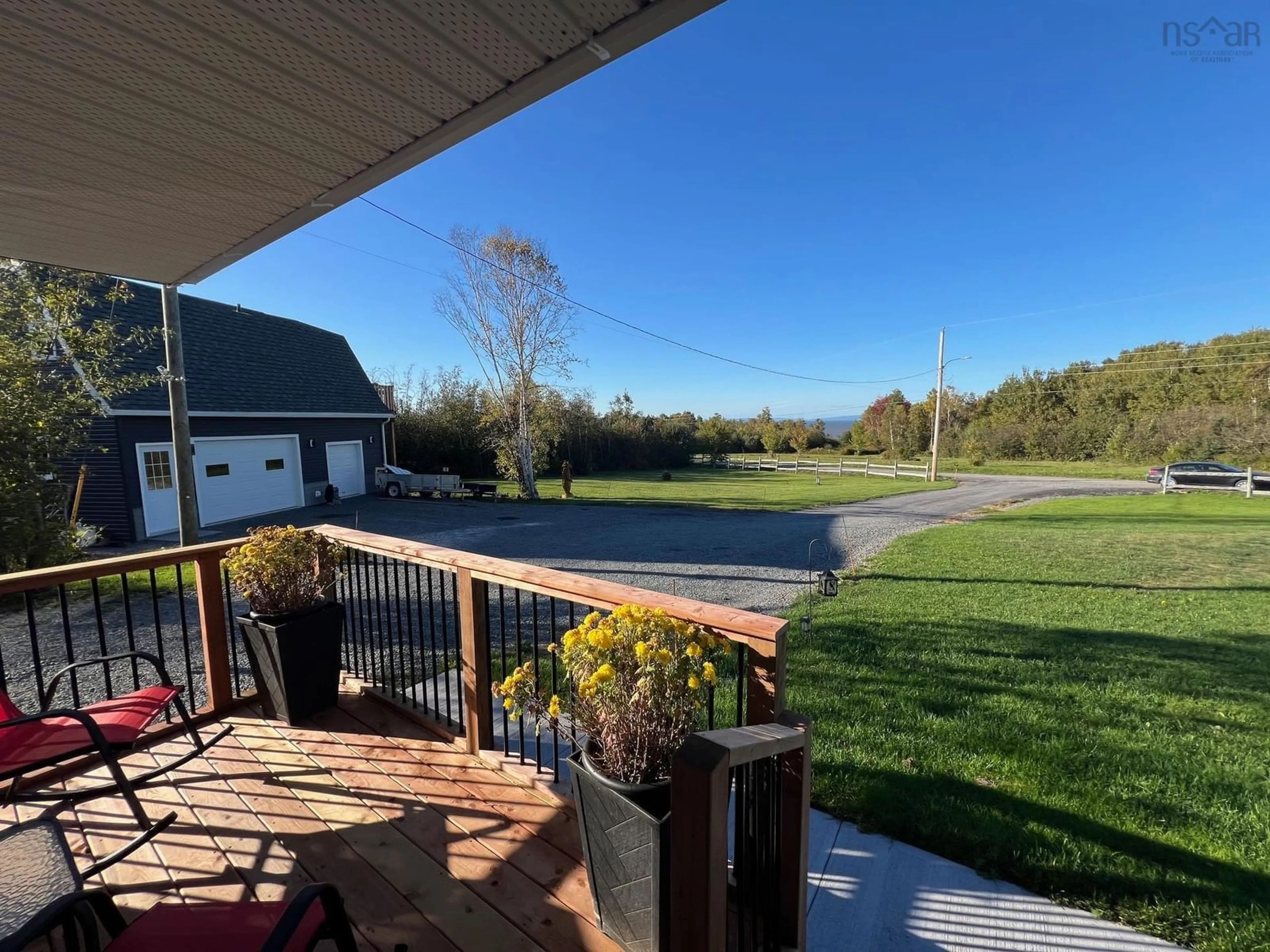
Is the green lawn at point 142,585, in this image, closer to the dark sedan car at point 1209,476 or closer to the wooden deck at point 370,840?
the wooden deck at point 370,840

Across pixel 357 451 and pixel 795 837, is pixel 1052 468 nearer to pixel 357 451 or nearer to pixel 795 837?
pixel 357 451

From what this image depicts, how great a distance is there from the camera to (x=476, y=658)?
7.39 ft

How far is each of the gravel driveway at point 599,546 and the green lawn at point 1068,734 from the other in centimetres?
180

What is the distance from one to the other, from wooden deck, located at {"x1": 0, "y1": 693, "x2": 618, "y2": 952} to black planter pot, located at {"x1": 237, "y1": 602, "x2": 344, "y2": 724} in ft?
0.60

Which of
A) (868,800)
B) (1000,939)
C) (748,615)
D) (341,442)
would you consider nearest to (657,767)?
(748,615)

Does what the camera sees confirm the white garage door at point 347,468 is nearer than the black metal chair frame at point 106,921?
No

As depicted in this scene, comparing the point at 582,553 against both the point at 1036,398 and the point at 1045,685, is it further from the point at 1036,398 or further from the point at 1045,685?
the point at 1036,398

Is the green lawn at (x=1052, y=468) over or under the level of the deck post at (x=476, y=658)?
under

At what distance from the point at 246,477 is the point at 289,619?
1284 cm

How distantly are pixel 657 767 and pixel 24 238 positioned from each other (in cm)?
366

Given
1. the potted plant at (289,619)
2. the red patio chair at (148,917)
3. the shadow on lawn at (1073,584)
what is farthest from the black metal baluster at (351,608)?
the shadow on lawn at (1073,584)

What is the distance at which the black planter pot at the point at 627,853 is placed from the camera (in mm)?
1288

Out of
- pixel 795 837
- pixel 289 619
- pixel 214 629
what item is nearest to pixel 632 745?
pixel 795 837

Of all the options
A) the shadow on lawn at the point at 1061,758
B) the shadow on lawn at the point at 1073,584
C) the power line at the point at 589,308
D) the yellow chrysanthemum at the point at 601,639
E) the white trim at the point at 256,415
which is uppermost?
the power line at the point at 589,308
